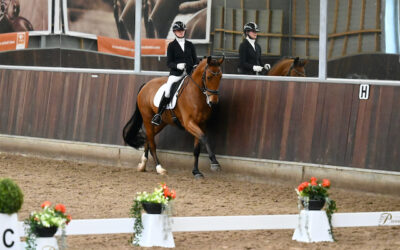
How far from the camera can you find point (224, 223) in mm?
8266

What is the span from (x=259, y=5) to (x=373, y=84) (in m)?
2.08

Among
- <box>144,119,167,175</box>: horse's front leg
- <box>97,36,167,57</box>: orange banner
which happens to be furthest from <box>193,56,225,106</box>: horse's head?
<box>97,36,167,57</box>: orange banner

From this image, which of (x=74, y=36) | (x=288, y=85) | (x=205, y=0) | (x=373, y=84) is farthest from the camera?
(x=74, y=36)

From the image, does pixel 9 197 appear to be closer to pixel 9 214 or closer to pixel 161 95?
pixel 9 214

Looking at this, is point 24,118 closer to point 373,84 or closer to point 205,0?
point 205,0

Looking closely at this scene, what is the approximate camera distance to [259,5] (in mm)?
12906

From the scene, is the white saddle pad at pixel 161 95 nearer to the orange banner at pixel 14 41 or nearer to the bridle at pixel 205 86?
the bridle at pixel 205 86

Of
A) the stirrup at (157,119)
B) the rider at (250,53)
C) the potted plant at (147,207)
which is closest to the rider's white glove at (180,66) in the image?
the rider at (250,53)

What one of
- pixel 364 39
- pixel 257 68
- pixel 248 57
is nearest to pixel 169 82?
pixel 248 57

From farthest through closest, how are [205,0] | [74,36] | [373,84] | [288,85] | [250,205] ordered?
[74,36], [205,0], [288,85], [373,84], [250,205]

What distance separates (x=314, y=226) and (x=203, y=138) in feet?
15.6

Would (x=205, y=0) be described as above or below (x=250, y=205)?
above

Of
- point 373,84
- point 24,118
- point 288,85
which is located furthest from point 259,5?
point 24,118

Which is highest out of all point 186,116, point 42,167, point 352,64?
point 352,64
